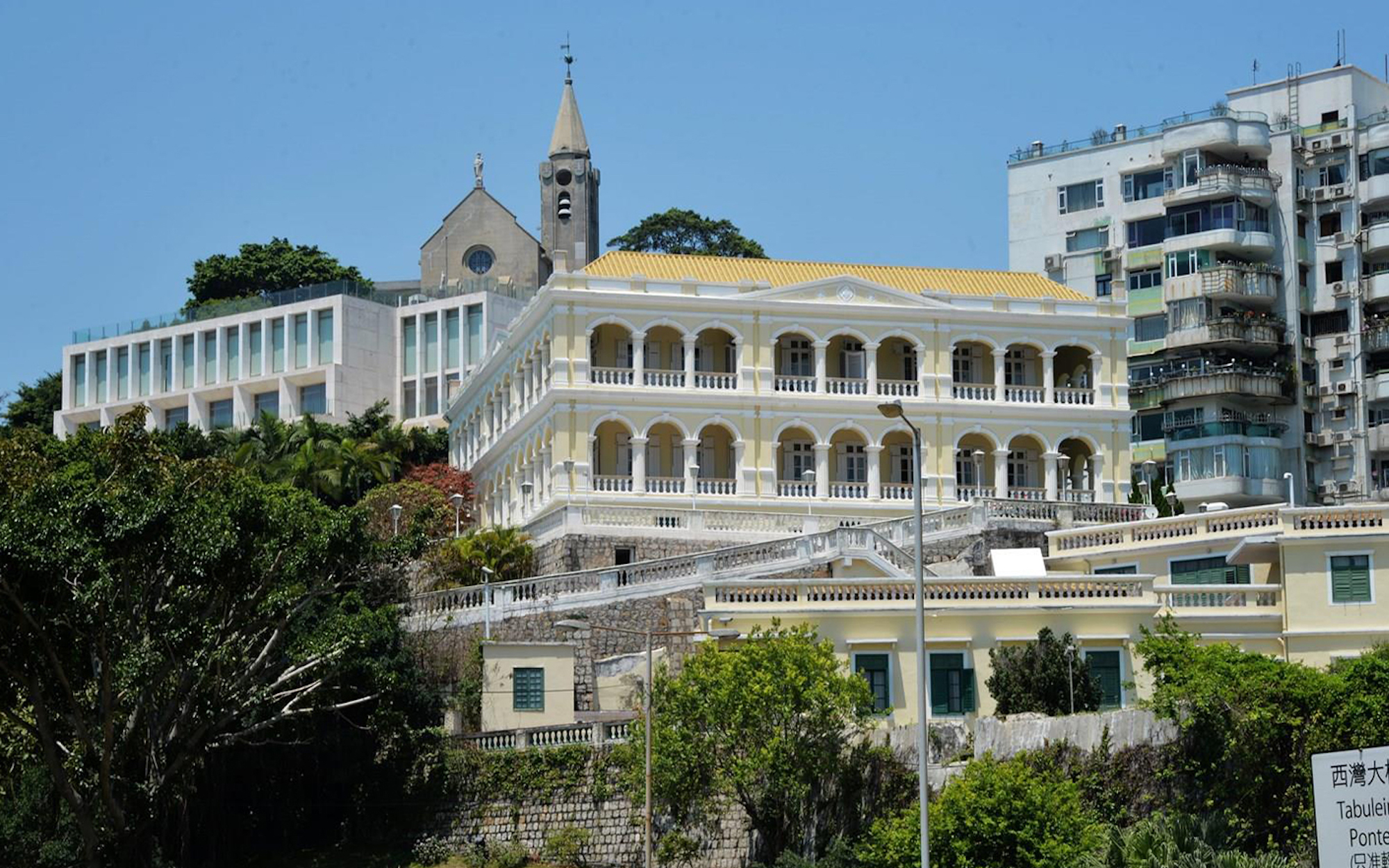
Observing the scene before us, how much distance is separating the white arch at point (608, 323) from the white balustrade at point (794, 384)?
5.09 meters

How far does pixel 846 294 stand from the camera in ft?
253

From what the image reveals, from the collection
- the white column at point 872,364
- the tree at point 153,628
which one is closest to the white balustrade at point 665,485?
the white column at point 872,364

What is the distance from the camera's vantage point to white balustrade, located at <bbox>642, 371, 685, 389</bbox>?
2987 inches

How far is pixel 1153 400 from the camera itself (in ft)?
308

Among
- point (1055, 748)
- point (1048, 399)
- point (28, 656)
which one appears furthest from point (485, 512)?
point (1055, 748)

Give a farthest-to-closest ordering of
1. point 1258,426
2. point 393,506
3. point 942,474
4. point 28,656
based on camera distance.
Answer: point 1258,426 < point 942,474 < point 393,506 < point 28,656

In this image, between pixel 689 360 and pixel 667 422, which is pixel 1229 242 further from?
pixel 667 422

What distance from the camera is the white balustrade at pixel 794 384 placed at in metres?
76.7

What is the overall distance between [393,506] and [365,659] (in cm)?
1541

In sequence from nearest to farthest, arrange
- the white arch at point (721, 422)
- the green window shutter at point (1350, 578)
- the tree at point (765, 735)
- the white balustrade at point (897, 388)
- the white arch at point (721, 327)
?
the tree at point (765, 735) < the green window shutter at point (1350, 578) < the white arch at point (721, 422) < the white arch at point (721, 327) < the white balustrade at point (897, 388)

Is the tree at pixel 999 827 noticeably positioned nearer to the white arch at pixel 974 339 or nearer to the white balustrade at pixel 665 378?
the white balustrade at pixel 665 378

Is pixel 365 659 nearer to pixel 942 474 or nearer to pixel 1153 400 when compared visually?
pixel 942 474

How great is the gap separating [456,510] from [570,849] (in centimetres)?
3237

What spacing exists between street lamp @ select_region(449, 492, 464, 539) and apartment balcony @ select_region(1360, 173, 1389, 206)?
124 feet
